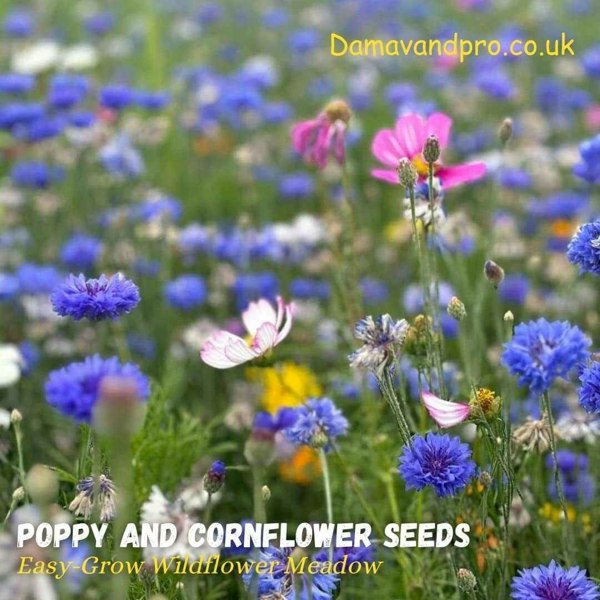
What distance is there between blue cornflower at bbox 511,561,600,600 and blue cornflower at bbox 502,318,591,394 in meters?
0.18

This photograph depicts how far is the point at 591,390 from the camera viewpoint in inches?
36.4

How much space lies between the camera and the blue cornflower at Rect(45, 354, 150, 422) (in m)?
1.00

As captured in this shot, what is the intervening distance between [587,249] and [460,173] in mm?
250

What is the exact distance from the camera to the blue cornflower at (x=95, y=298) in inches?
38.5

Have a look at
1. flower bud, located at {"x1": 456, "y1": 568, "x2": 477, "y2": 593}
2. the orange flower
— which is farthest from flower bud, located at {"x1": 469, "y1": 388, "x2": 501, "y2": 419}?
the orange flower

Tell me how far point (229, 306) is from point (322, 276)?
0.79ft

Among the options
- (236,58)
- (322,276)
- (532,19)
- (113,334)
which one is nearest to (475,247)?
(322,276)

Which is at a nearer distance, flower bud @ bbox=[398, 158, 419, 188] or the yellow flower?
flower bud @ bbox=[398, 158, 419, 188]

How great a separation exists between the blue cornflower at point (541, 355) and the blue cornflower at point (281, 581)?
28 centimetres

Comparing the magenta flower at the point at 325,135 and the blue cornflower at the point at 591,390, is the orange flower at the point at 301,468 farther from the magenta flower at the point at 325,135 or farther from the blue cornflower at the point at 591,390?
the blue cornflower at the point at 591,390

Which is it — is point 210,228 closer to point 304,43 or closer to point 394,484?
point 394,484

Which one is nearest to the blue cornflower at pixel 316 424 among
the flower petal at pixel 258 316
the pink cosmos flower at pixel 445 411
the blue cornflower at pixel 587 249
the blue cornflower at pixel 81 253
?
the flower petal at pixel 258 316

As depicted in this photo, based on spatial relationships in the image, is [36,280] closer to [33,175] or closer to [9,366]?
[33,175]

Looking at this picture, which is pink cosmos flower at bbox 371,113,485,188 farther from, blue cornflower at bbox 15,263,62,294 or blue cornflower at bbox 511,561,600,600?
blue cornflower at bbox 15,263,62,294
